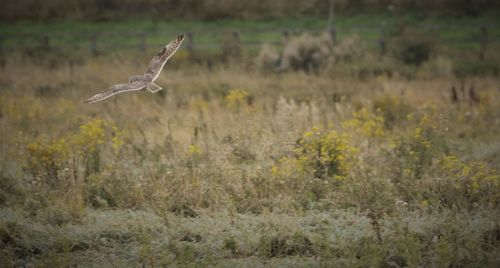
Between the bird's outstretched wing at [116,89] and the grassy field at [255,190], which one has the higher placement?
the bird's outstretched wing at [116,89]

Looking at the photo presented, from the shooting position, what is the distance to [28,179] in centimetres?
948

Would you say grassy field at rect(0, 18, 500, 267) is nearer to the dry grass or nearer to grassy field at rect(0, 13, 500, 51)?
the dry grass

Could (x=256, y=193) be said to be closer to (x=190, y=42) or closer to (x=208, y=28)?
(x=190, y=42)

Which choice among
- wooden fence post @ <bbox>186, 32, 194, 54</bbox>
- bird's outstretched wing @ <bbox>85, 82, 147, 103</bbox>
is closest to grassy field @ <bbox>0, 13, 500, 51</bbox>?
wooden fence post @ <bbox>186, 32, 194, 54</bbox>

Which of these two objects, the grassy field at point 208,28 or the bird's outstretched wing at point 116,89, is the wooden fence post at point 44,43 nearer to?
the grassy field at point 208,28

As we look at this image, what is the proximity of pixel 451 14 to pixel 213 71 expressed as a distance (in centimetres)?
1591

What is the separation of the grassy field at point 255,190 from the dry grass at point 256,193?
21mm

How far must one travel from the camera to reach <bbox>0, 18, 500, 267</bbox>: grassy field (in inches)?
275

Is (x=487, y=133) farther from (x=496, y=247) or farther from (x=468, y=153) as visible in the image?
(x=496, y=247)

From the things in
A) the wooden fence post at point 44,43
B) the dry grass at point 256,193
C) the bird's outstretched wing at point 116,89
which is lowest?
the dry grass at point 256,193

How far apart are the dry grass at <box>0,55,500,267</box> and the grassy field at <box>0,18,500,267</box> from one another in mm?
21

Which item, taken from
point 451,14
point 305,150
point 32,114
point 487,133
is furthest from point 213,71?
point 451,14

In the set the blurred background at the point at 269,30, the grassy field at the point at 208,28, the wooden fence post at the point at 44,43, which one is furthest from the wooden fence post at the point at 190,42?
the wooden fence post at the point at 44,43

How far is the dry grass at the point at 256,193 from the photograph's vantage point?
23.0 feet
